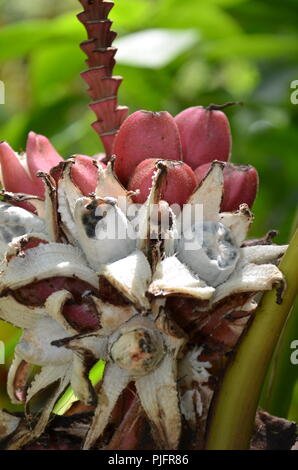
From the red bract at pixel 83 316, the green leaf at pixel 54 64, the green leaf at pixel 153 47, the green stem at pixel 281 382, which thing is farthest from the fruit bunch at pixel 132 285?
the green leaf at pixel 54 64

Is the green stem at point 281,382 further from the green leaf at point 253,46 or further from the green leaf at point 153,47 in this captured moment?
the green leaf at point 253,46

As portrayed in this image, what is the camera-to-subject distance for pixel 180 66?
82.6 inches

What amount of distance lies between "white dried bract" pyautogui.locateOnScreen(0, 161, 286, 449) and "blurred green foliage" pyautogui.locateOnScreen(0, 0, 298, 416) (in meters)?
0.90

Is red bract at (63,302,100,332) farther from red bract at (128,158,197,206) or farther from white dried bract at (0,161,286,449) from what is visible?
red bract at (128,158,197,206)

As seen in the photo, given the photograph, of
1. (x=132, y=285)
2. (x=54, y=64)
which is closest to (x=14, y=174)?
(x=132, y=285)

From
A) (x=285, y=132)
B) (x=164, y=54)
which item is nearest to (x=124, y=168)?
(x=164, y=54)

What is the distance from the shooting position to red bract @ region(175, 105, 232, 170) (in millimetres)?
859

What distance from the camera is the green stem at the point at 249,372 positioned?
675mm

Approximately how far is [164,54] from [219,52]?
43cm

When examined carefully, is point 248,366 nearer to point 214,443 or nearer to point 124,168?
point 214,443

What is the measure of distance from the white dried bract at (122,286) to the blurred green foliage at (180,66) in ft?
2.96

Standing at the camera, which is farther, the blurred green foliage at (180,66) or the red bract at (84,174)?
the blurred green foliage at (180,66)

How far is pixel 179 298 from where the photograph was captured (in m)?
0.69

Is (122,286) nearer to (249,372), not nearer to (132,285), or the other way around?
(132,285)
